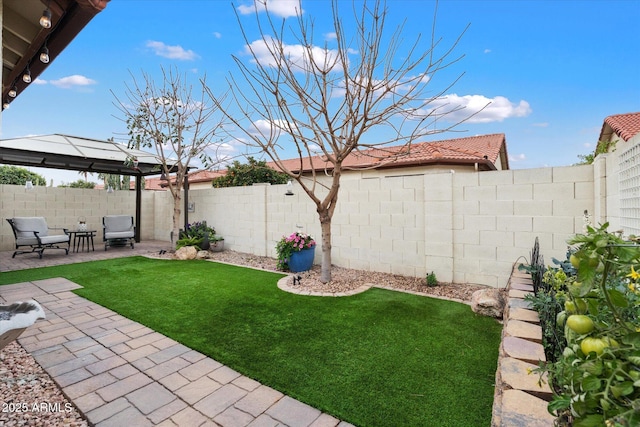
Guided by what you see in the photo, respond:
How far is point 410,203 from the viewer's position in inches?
198

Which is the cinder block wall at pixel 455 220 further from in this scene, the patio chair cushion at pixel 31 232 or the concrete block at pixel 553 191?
the patio chair cushion at pixel 31 232

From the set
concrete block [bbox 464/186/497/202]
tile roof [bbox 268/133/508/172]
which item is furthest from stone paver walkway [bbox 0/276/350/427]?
tile roof [bbox 268/133/508/172]

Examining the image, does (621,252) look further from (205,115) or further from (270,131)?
(205,115)

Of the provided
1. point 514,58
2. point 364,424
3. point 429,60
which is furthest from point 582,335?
point 514,58

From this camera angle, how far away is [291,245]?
18.3 ft

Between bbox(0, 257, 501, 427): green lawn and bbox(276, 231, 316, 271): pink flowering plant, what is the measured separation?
704 mm

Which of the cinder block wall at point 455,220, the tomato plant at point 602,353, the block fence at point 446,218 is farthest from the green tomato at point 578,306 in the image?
the cinder block wall at point 455,220

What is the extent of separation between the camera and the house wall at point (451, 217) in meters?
3.85

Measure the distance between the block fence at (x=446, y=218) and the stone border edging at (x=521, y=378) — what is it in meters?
1.73

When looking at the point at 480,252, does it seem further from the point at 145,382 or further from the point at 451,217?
the point at 145,382

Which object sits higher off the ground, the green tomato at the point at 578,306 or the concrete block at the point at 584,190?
the concrete block at the point at 584,190

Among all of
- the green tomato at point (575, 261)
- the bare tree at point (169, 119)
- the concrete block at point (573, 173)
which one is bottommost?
the green tomato at point (575, 261)

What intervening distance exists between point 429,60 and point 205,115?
640cm

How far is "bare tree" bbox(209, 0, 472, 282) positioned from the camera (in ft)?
12.9
